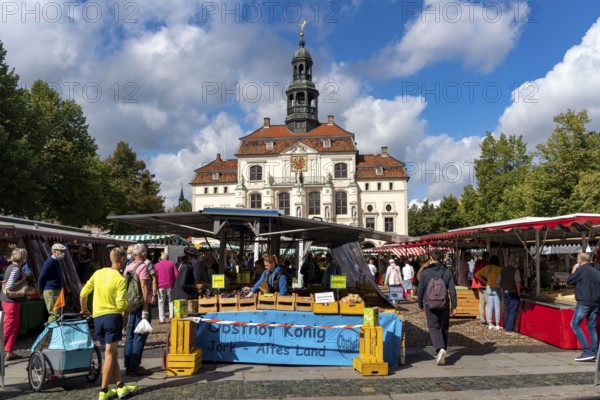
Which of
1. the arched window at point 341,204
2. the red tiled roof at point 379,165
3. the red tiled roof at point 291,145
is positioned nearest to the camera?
the arched window at point 341,204

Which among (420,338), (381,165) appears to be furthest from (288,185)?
(420,338)

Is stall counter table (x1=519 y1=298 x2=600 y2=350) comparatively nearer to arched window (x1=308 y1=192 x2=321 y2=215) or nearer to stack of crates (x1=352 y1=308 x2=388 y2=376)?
stack of crates (x1=352 y1=308 x2=388 y2=376)

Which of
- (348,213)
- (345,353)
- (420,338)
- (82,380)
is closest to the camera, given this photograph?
(82,380)

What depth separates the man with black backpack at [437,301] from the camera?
7.91m

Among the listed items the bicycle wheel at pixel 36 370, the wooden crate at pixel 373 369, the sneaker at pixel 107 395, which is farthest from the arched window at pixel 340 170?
the sneaker at pixel 107 395

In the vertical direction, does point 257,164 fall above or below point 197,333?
above

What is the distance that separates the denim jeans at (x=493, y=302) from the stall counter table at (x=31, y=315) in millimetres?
9983

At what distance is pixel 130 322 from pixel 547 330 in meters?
7.68

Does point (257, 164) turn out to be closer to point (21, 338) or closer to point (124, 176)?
point (124, 176)

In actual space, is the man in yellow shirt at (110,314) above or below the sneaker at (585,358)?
above

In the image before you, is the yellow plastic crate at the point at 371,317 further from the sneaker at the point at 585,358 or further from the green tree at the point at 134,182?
the green tree at the point at 134,182

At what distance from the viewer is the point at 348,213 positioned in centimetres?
6347

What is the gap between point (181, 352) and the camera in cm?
721

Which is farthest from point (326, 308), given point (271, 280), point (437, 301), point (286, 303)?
point (437, 301)
